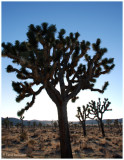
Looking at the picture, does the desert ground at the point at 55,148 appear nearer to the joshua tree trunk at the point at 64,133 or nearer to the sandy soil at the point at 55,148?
the sandy soil at the point at 55,148

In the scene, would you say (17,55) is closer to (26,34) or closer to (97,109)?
(26,34)

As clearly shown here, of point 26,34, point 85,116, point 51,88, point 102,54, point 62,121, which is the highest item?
point 26,34

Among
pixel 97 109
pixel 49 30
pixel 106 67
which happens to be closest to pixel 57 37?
pixel 49 30

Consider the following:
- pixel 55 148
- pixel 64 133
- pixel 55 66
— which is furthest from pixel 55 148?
pixel 55 66

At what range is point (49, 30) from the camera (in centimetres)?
769

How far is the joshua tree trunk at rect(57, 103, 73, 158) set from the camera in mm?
6508

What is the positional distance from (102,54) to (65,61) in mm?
2268

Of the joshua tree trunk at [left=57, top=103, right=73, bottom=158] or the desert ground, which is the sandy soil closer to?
the desert ground

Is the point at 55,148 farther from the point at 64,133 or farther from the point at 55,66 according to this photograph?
the point at 55,66

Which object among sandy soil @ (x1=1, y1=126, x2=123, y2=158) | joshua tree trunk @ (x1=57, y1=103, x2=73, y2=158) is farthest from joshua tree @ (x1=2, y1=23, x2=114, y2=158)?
sandy soil @ (x1=1, y1=126, x2=123, y2=158)

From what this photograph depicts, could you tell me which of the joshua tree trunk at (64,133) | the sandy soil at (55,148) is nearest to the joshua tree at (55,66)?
the joshua tree trunk at (64,133)

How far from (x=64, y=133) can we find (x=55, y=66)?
11.2 feet

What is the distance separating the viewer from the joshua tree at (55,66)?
6848mm

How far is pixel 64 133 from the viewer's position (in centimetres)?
686
